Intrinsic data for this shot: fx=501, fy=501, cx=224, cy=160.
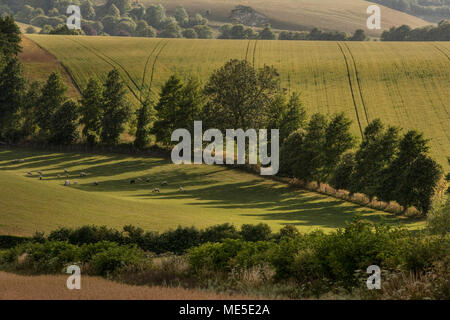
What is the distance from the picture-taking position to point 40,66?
124562mm

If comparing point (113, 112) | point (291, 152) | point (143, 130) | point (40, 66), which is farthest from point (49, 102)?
point (291, 152)

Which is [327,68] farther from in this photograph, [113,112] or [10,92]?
[10,92]

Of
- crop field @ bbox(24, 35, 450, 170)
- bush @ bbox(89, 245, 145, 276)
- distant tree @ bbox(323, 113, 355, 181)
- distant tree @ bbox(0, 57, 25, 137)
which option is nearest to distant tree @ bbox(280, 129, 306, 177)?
distant tree @ bbox(323, 113, 355, 181)

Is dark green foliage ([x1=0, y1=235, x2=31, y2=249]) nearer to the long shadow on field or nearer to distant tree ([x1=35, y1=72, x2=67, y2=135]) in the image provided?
the long shadow on field

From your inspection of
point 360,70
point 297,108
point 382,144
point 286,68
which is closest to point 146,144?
point 297,108

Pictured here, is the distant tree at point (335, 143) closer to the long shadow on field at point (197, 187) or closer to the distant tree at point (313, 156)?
the distant tree at point (313, 156)

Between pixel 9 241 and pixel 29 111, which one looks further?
pixel 29 111

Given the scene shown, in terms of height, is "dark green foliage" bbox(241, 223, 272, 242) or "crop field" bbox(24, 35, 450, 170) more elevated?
"crop field" bbox(24, 35, 450, 170)

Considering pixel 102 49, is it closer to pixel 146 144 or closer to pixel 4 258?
pixel 146 144

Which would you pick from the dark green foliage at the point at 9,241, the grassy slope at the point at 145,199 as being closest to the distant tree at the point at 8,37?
the grassy slope at the point at 145,199

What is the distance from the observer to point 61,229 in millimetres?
33562

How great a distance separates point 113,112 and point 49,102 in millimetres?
14043

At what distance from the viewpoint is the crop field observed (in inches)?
4264

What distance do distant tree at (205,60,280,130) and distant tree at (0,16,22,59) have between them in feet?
190
